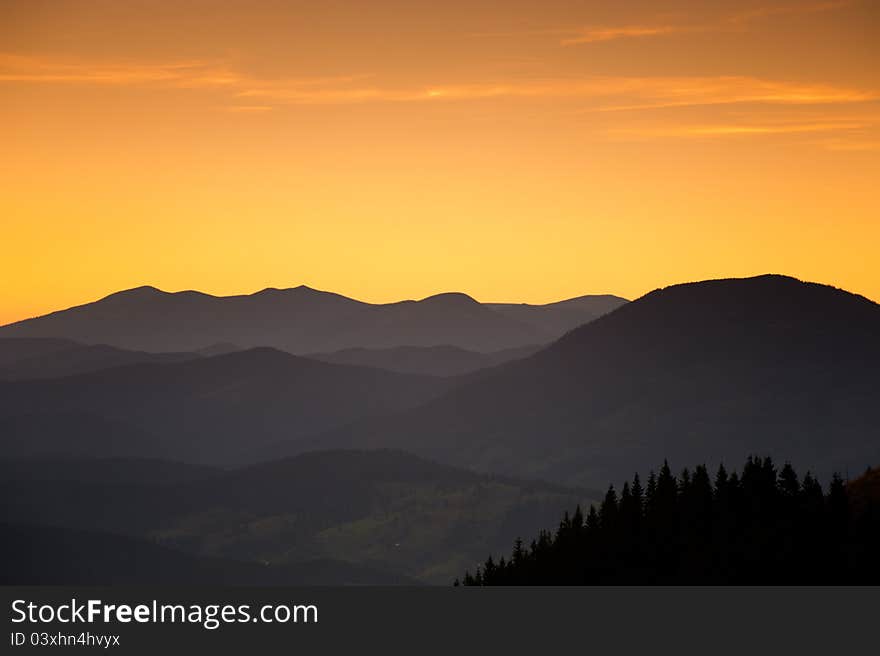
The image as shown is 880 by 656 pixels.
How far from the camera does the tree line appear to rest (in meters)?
120

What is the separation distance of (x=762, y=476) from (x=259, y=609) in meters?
79.2

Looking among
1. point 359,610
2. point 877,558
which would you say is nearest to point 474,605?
point 359,610

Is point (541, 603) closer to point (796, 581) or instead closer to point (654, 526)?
point (796, 581)

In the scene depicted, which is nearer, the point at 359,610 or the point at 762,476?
the point at 359,610

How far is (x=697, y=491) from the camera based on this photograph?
488 ft

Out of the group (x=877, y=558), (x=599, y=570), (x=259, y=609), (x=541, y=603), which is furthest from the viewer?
(x=599, y=570)

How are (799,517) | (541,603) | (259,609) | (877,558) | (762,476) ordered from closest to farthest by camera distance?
(259,609), (541,603), (877,558), (799,517), (762,476)

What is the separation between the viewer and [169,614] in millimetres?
78000

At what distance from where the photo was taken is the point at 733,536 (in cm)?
13512

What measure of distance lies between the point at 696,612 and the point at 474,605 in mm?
14268

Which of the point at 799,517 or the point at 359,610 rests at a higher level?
the point at 799,517

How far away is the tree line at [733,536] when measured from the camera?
120312mm

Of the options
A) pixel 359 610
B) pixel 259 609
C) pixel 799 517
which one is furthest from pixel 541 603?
pixel 799 517

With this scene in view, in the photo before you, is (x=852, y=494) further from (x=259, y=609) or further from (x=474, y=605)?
(x=259, y=609)
